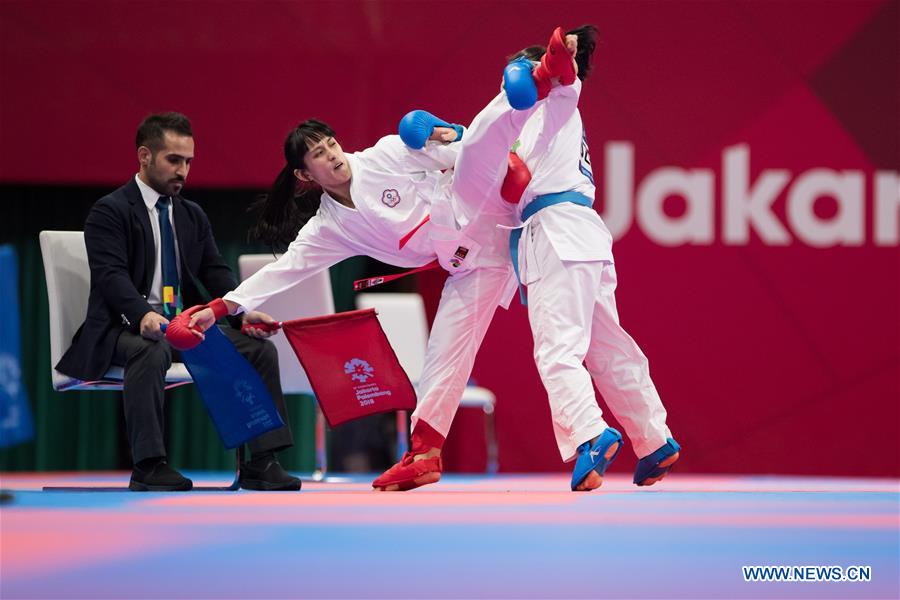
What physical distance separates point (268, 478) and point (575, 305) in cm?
102

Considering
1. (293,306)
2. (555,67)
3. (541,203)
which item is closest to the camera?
(555,67)

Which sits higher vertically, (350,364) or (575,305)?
(575,305)

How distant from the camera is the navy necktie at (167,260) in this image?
3.27 metres

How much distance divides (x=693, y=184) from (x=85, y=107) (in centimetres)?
316

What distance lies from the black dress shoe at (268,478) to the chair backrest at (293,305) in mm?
686

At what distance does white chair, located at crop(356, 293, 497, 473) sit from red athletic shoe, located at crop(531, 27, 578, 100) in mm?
2232

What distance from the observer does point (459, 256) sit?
3131mm

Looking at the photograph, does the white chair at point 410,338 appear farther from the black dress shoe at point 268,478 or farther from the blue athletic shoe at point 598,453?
the blue athletic shoe at point 598,453

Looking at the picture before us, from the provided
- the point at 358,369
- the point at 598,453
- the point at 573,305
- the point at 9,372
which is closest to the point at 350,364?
the point at 358,369

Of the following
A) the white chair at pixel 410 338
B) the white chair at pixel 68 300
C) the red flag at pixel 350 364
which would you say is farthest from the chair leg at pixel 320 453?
the red flag at pixel 350 364

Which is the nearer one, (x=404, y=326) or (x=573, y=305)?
(x=573, y=305)

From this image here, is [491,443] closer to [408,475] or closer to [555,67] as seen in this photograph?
[408,475]

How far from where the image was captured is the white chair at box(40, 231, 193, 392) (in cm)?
325

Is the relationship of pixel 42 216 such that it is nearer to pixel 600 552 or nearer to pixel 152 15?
pixel 152 15
